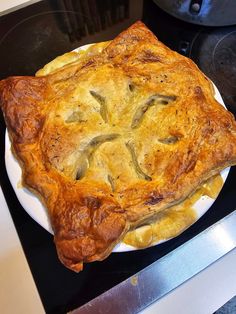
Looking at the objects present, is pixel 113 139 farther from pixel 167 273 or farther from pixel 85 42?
pixel 85 42

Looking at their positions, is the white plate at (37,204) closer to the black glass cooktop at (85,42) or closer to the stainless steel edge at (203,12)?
the black glass cooktop at (85,42)

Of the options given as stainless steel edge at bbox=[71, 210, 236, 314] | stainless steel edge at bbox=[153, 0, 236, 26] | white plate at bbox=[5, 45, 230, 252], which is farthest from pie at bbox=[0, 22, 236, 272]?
stainless steel edge at bbox=[153, 0, 236, 26]

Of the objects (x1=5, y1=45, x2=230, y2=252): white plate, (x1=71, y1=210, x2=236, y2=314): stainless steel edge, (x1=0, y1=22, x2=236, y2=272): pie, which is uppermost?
(x1=0, y1=22, x2=236, y2=272): pie

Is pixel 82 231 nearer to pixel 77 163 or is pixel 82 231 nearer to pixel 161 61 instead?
pixel 77 163

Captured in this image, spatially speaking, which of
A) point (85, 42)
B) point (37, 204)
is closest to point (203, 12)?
point (85, 42)

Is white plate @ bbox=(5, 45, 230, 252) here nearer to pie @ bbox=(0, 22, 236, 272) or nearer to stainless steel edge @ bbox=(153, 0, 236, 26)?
pie @ bbox=(0, 22, 236, 272)

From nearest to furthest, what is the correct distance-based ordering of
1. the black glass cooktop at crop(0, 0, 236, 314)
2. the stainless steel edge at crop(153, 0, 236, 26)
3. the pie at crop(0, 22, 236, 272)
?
the pie at crop(0, 22, 236, 272) → the black glass cooktop at crop(0, 0, 236, 314) → the stainless steel edge at crop(153, 0, 236, 26)

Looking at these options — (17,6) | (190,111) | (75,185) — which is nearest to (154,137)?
(190,111)
